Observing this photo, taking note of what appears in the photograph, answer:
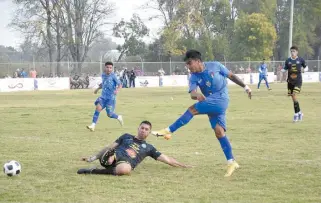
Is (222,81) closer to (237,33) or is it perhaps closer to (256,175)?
(256,175)

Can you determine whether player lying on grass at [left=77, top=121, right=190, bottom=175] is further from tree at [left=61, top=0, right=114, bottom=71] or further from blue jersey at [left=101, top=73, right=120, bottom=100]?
tree at [left=61, top=0, right=114, bottom=71]

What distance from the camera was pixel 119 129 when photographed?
46.7ft

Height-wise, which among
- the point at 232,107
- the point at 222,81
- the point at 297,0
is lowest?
the point at 232,107

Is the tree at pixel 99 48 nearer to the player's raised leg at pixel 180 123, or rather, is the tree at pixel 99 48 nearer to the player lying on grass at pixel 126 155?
the player lying on grass at pixel 126 155

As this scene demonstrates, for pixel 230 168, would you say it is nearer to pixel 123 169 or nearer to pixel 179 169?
pixel 179 169

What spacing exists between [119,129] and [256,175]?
6970mm

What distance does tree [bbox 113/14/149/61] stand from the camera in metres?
63.2

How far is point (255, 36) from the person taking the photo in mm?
60938

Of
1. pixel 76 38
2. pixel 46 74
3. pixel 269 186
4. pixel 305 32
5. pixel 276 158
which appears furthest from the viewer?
pixel 305 32

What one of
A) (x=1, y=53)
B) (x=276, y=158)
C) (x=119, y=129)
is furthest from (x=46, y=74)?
(x=276, y=158)

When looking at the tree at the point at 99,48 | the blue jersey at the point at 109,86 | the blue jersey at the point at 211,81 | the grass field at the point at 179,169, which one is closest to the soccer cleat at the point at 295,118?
the grass field at the point at 179,169

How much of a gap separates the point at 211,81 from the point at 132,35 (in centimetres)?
5685

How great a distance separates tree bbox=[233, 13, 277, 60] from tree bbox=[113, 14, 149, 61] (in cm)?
1162

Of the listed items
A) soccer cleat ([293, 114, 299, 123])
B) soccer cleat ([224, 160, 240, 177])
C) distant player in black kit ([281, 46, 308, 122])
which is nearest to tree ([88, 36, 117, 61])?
distant player in black kit ([281, 46, 308, 122])
